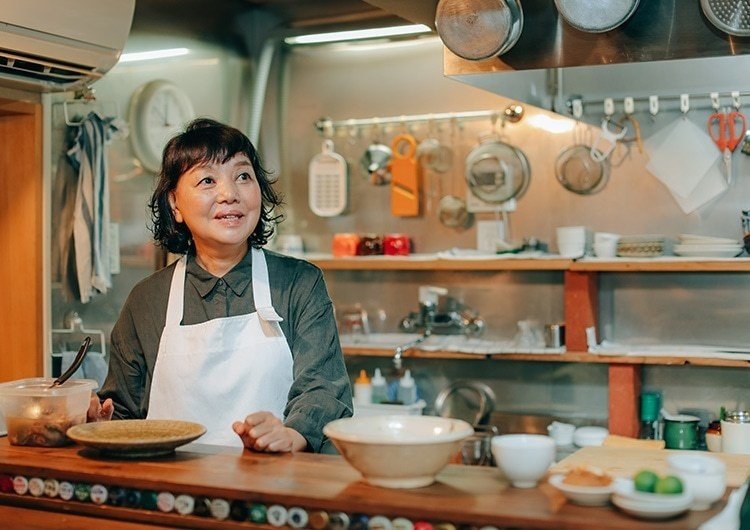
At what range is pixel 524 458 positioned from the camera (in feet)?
6.46

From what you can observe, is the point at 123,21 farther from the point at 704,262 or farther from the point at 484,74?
the point at 704,262

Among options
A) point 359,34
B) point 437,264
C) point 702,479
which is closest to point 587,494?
point 702,479

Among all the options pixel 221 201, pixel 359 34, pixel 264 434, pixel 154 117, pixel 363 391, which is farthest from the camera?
pixel 359 34

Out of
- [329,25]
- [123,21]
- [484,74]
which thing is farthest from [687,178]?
[123,21]

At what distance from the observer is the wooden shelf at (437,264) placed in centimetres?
468

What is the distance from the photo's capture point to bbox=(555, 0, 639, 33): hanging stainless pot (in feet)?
9.58

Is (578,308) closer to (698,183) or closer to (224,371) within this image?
(698,183)

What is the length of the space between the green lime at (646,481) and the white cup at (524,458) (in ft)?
0.65

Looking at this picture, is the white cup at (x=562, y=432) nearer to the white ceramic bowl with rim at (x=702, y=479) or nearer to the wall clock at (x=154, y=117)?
the wall clock at (x=154, y=117)

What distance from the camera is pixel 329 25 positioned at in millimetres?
5402

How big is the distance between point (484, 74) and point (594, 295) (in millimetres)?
1684

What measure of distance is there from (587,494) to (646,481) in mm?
109

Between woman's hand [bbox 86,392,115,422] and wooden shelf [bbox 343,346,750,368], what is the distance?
2258mm

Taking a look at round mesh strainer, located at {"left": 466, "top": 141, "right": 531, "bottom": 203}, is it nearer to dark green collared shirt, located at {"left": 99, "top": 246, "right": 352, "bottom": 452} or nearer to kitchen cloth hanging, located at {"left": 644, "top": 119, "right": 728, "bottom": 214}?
kitchen cloth hanging, located at {"left": 644, "top": 119, "right": 728, "bottom": 214}
